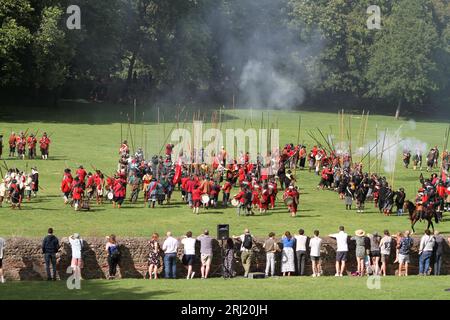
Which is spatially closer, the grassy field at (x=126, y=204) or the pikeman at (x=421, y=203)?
the grassy field at (x=126, y=204)

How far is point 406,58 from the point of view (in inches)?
3632

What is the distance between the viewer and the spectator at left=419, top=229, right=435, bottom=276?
1187 inches

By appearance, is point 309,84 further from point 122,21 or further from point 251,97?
point 122,21

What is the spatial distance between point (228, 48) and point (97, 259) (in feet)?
233

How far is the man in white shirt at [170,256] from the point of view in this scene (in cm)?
2883

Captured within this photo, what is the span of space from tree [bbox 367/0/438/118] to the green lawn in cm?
6563

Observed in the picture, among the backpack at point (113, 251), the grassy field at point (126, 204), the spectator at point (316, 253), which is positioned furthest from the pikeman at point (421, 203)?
the backpack at point (113, 251)

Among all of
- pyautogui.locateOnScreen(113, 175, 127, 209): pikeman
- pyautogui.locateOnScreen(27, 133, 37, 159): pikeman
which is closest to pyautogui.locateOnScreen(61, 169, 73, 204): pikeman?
pyautogui.locateOnScreen(113, 175, 127, 209): pikeman

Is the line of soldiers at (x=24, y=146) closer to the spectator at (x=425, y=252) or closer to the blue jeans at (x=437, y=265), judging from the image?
the spectator at (x=425, y=252)

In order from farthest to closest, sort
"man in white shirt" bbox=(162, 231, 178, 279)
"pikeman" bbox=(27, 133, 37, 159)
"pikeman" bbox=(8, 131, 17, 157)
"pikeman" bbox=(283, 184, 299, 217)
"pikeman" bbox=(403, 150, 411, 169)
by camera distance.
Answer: "pikeman" bbox=(403, 150, 411, 169) → "pikeman" bbox=(27, 133, 37, 159) → "pikeman" bbox=(8, 131, 17, 157) → "pikeman" bbox=(283, 184, 299, 217) → "man in white shirt" bbox=(162, 231, 178, 279)

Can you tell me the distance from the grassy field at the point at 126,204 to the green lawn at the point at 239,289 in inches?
305

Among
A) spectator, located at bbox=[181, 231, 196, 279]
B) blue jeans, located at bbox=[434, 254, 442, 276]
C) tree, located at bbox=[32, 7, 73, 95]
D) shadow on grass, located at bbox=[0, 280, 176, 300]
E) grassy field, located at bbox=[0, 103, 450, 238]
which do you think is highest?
tree, located at bbox=[32, 7, 73, 95]

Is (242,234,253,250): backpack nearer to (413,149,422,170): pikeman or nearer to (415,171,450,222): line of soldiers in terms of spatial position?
(415,171,450,222): line of soldiers

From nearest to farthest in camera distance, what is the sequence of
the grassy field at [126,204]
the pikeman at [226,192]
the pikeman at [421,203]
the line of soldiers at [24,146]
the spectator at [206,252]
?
the spectator at [206,252]
the grassy field at [126,204]
the pikeman at [421,203]
the pikeman at [226,192]
the line of soldiers at [24,146]
